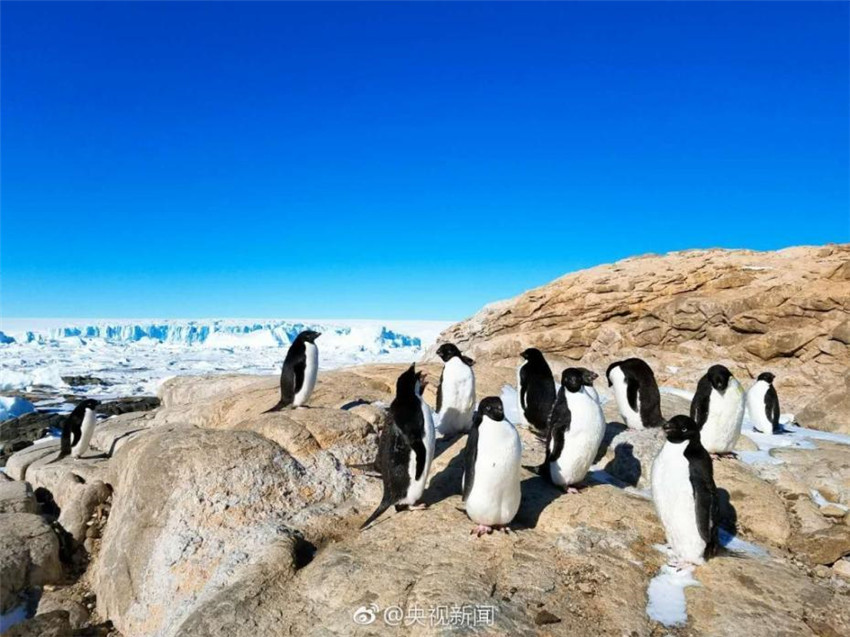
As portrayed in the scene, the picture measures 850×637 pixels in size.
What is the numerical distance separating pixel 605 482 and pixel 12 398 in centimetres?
2766

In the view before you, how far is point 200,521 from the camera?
5.62m

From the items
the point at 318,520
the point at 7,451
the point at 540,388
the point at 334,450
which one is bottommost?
the point at 7,451

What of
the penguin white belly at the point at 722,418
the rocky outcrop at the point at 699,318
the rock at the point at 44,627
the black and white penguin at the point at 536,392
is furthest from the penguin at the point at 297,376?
the rocky outcrop at the point at 699,318

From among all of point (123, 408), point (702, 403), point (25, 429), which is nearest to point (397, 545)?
point (702, 403)

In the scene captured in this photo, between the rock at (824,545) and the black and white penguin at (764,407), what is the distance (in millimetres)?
3548

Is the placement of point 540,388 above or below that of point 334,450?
above

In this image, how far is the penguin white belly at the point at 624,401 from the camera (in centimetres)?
767

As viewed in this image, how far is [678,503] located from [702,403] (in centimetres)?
242

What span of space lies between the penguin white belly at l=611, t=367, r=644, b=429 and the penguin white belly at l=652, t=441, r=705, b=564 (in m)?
2.83

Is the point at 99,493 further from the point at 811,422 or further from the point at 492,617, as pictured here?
the point at 811,422

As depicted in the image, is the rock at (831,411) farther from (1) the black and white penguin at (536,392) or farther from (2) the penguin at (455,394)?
(2) the penguin at (455,394)

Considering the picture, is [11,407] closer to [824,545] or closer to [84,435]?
[84,435]

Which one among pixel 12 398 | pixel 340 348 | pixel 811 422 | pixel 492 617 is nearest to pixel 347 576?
pixel 492 617

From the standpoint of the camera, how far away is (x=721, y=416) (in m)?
6.69
